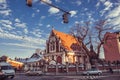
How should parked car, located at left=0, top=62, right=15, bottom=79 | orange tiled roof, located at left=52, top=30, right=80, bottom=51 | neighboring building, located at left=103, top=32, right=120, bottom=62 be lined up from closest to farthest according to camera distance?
parked car, located at left=0, top=62, right=15, bottom=79
neighboring building, located at left=103, top=32, right=120, bottom=62
orange tiled roof, located at left=52, top=30, right=80, bottom=51

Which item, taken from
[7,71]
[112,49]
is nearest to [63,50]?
[112,49]

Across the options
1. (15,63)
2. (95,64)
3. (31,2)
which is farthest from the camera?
(15,63)

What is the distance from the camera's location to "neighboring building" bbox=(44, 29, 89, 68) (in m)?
56.0

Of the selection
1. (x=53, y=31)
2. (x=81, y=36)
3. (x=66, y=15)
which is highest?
(x=53, y=31)

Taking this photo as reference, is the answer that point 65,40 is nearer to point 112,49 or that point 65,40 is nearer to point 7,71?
point 112,49

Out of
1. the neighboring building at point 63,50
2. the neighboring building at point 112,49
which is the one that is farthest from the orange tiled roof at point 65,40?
the neighboring building at point 112,49

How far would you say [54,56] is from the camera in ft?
191

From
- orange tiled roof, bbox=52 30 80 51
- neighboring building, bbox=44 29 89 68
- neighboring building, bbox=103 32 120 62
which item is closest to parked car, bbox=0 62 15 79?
neighboring building, bbox=44 29 89 68

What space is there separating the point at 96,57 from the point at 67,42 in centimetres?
1615

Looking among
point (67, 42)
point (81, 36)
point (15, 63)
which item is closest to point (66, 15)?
point (81, 36)

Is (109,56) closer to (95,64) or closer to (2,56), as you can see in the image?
(95,64)

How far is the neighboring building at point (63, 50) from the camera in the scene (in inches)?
2206

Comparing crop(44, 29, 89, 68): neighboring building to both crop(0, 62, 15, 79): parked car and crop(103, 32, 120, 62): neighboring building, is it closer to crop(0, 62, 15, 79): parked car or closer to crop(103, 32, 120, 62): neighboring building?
crop(103, 32, 120, 62): neighboring building

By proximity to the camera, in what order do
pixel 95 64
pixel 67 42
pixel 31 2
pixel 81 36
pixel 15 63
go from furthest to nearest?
pixel 15 63
pixel 67 42
pixel 81 36
pixel 95 64
pixel 31 2
